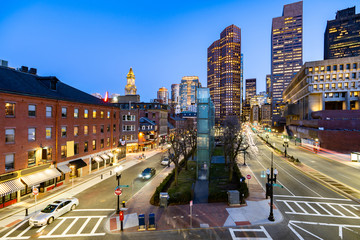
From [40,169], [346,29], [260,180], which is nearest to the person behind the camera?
[40,169]

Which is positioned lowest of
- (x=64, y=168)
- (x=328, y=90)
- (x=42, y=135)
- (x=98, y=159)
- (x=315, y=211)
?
(x=315, y=211)

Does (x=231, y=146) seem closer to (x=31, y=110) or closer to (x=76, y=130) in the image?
(x=76, y=130)

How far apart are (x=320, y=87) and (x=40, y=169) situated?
95702 mm

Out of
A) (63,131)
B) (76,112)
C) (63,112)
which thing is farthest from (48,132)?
(76,112)

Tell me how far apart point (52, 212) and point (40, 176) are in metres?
8.59

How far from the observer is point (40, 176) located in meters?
21.8

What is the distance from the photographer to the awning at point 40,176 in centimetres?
2024

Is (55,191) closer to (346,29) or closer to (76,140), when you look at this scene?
(76,140)

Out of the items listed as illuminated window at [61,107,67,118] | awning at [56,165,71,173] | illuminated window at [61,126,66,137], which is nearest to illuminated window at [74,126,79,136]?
illuminated window at [61,126,66,137]

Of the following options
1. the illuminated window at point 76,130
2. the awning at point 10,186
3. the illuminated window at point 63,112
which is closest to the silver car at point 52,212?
the awning at point 10,186

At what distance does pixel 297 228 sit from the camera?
14320 mm

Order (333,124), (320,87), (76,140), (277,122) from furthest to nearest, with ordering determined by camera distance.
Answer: (277,122), (320,87), (333,124), (76,140)

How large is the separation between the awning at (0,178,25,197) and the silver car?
531cm

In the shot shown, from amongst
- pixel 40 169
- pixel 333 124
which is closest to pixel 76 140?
pixel 40 169
